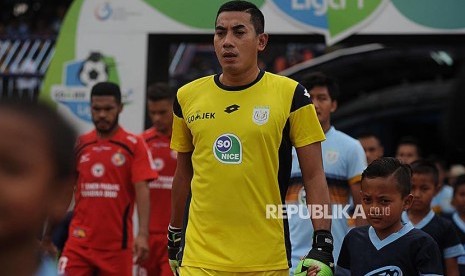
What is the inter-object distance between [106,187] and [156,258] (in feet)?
4.20

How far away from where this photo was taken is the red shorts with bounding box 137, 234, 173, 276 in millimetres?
9898

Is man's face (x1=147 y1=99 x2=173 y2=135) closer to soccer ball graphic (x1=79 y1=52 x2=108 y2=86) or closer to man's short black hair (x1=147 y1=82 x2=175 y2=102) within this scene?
man's short black hair (x1=147 y1=82 x2=175 y2=102)

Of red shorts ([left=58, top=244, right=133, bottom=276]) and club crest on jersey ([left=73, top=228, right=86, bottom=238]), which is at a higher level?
club crest on jersey ([left=73, top=228, right=86, bottom=238])

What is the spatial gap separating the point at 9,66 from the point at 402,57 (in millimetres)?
7080

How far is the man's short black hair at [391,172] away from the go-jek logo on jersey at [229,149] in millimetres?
1049

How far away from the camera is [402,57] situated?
753 inches

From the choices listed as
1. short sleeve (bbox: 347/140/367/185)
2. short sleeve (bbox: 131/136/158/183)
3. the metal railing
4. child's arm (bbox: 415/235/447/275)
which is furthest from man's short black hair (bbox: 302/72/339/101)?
the metal railing

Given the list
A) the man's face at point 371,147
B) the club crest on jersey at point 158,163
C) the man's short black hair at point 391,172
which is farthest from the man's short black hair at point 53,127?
the man's face at point 371,147

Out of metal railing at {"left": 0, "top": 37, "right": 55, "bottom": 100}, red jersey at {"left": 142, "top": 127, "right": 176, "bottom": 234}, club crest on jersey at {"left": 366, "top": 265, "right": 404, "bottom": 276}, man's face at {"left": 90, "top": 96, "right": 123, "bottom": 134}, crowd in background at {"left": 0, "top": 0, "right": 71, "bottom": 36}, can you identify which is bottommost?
club crest on jersey at {"left": 366, "top": 265, "right": 404, "bottom": 276}

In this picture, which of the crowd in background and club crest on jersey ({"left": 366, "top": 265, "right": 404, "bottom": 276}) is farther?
the crowd in background

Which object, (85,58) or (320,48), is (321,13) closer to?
(85,58)

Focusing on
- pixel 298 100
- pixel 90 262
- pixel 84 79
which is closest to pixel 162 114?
pixel 84 79

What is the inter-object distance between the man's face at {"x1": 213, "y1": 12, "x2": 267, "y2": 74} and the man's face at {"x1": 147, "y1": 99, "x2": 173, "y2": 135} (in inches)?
157

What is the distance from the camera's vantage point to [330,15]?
1038cm
